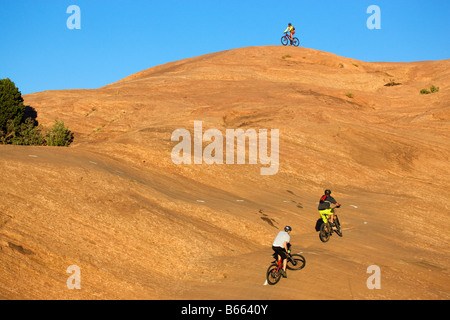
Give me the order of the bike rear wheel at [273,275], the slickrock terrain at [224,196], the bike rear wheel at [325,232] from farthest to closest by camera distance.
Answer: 1. the bike rear wheel at [325,232]
2. the bike rear wheel at [273,275]
3. the slickrock terrain at [224,196]

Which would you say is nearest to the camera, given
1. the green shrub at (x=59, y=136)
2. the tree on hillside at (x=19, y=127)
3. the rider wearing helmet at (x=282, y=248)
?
the rider wearing helmet at (x=282, y=248)

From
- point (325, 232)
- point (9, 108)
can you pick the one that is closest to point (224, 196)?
point (325, 232)

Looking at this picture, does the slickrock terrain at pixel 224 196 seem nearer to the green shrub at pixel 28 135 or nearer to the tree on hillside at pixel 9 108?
the green shrub at pixel 28 135

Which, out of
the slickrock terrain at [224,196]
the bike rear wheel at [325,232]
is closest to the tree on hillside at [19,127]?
the slickrock terrain at [224,196]

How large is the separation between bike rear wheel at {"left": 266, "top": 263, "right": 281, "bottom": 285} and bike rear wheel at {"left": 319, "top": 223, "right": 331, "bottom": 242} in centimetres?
603

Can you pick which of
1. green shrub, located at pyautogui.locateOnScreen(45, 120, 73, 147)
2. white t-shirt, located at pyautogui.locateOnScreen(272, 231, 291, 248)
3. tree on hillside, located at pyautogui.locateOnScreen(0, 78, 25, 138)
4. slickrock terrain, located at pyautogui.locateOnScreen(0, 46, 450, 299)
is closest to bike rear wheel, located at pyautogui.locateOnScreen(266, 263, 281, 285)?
slickrock terrain, located at pyautogui.locateOnScreen(0, 46, 450, 299)

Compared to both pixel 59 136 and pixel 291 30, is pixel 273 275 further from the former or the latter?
pixel 291 30

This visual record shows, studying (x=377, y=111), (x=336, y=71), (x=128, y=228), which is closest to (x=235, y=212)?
(x=128, y=228)

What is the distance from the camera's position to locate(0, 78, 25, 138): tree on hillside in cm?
4153

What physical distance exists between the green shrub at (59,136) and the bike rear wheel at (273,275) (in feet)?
87.5

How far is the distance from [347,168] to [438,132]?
12.2 metres

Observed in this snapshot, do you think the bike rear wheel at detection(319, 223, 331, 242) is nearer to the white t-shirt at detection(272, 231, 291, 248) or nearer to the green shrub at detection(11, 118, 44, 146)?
the white t-shirt at detection(272, 231, 291, 248)

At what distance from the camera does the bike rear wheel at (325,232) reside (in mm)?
21938

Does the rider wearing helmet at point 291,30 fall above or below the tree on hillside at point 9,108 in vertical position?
above
